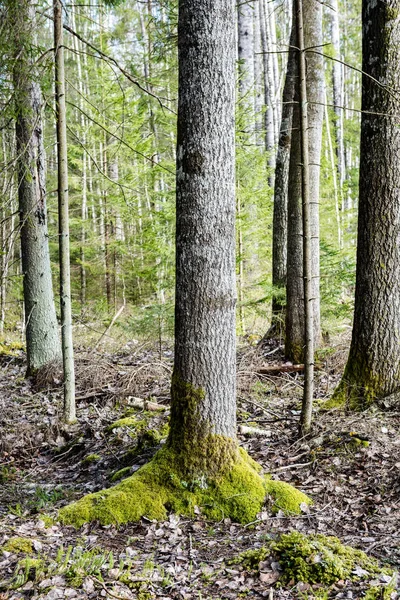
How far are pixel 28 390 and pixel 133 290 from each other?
29.7 feet

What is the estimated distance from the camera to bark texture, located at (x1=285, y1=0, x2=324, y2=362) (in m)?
7.64

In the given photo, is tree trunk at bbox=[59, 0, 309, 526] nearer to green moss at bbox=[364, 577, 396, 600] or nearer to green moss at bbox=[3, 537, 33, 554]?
green moss at bbox=[3, 537, 33, 554]

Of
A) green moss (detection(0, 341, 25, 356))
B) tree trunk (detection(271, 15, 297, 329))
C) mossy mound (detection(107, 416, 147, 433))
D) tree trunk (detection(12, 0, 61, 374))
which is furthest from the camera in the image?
green moss (detection(0, 341, 25, 356))

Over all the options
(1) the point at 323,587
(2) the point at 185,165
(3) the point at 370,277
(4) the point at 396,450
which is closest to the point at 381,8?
(3) the point at 370,277

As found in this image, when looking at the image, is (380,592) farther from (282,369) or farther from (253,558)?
(282,369)

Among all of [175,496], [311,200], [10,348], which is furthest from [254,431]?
[10,348]

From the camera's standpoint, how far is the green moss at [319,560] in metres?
2.87

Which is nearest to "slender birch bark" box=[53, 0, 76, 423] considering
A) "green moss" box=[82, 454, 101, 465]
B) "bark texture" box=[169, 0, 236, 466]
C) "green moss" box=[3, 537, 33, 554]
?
"green moss" box=[82, 454, 101, 465]

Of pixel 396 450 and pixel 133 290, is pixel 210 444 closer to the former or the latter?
pixel 396 450

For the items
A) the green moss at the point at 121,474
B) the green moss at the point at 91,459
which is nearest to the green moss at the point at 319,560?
the green moss at the point at 121,474

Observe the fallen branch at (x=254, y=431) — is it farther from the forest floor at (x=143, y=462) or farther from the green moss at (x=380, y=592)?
the green moss at (x=380, y=592)

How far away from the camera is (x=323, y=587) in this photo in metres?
2.81

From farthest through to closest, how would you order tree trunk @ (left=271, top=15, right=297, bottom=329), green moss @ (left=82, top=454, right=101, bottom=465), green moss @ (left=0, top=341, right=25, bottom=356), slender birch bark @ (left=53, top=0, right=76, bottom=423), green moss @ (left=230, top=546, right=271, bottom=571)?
green moss @ (left=0, top=341, right=25, bottom=356) → tree trunk @ (left=271, top=15, right=297, bottom=329) → slender birch bark @ (left=53, top=0, right=76, bottom=423) → green moss @ (left=82, top=454, right=101, bottom=465) → green moss @ (left=230, top=546, right=271, bottom=571)

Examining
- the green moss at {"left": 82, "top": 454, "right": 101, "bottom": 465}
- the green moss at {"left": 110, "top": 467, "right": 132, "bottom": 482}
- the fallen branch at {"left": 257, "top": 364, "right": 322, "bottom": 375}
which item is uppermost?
the fallen branch at {"left": 257, "top": 364, "right": 322, "bottom": 375}
